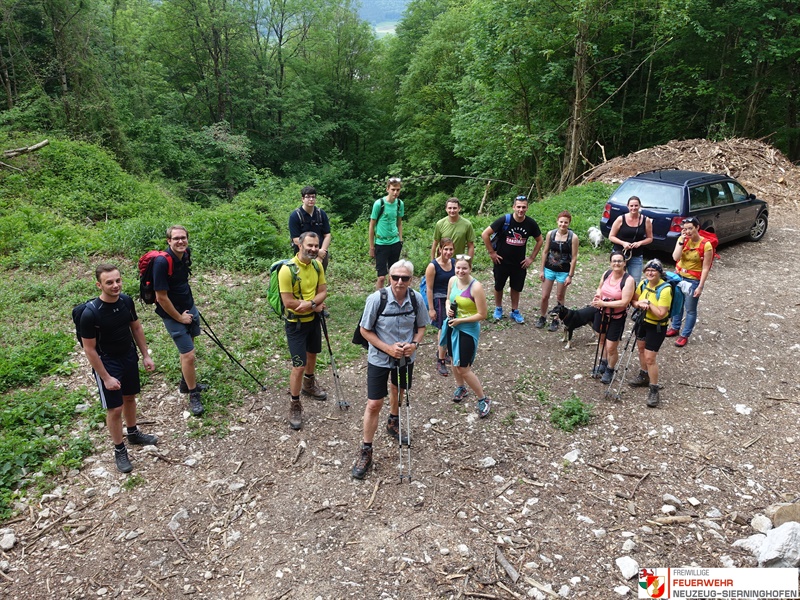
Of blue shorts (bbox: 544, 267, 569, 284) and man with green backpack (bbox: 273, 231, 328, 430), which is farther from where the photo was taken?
blue shorts (bbox: 544, 267, 569, 284)

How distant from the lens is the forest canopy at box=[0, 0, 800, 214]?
18219 millimetres

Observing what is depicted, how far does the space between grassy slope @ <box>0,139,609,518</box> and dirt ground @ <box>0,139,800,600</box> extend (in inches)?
→ 20.6

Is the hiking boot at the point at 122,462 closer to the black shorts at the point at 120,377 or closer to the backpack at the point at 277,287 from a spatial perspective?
the black shorts at the point at 120,377

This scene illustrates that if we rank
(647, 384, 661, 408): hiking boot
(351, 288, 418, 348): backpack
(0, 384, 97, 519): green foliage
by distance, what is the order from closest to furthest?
(351, 288, 418, 348): backpack
(0, 384, 97, 519): green foliage
(647, 384, 661, 408): hiking boot

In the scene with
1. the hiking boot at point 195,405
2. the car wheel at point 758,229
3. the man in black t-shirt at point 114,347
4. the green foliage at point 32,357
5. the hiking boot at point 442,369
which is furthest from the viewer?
the car wheel at point 758,229

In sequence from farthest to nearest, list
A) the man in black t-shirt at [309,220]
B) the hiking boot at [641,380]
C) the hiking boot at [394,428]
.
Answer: the man in black t-shirt at [309,220], the hiking boot at [641,380], the hiking boot at [394,428]

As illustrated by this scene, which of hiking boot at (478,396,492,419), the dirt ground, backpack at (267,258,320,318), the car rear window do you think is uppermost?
the car rear window

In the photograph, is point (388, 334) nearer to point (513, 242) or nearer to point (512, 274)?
point (513, 242)

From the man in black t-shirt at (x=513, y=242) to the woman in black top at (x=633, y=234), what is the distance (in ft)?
3.79

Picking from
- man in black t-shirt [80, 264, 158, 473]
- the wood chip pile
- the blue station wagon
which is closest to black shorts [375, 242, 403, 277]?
man in black t-shirt [80, 264, 158, 473]

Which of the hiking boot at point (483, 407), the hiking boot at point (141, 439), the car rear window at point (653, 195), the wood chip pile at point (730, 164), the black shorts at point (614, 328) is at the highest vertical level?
the wood chip pile at point (730, 164)

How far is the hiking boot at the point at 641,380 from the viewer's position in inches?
249

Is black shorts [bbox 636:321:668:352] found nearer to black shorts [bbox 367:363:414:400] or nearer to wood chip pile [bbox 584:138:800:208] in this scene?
black shorts [bbox 367:363:414:400]

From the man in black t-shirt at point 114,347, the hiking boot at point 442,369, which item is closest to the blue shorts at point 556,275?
the hiking boot at point 442,369
